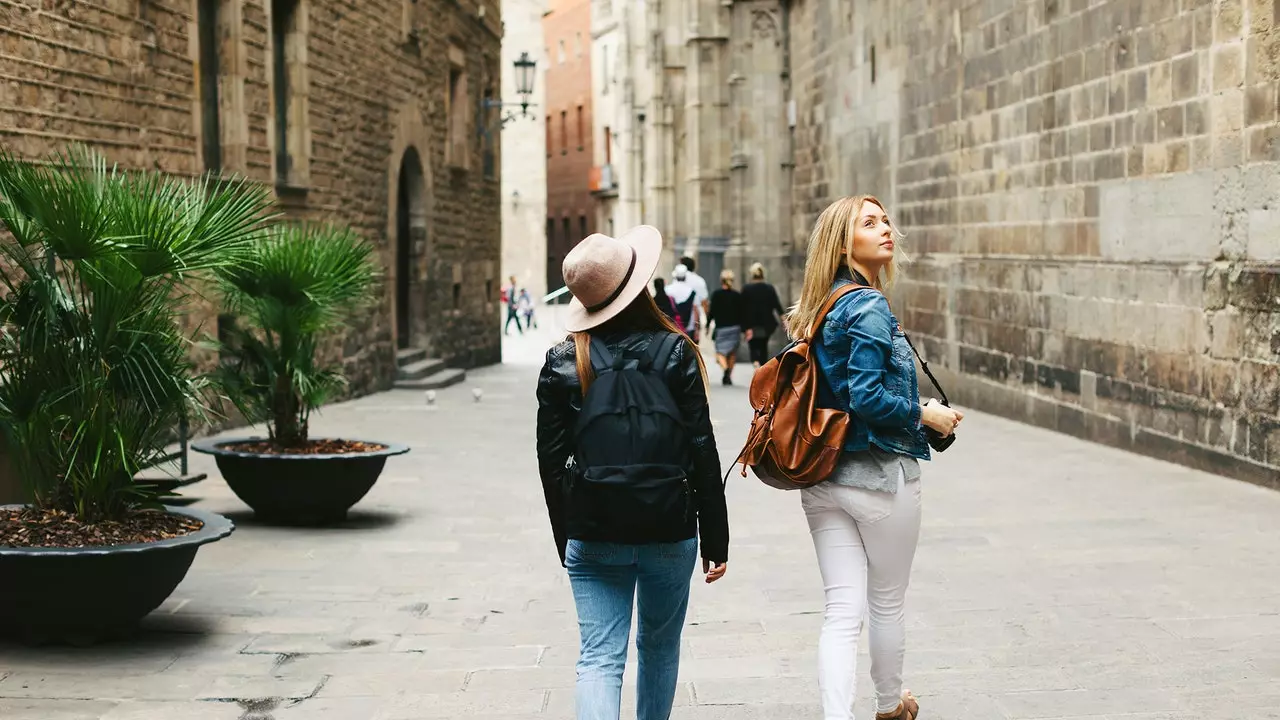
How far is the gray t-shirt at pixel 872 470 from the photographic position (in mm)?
4566

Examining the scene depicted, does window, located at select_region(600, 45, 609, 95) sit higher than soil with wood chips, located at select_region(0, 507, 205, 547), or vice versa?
window, located at select_region(600, 45, 609, 95)

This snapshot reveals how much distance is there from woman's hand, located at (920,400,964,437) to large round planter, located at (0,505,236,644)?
2.86 metres

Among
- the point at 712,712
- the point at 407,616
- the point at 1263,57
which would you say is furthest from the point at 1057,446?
the point at 712,712

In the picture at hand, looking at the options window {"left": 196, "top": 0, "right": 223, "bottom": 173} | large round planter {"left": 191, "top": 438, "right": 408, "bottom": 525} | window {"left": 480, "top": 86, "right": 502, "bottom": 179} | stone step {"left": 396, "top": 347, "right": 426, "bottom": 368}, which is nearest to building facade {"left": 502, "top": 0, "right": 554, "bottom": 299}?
window {"left": 480, "top": 86, "right": 502, "bottom": 179}

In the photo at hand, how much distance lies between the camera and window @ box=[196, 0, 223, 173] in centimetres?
1475

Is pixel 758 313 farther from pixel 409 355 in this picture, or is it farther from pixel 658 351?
pixel 658 351

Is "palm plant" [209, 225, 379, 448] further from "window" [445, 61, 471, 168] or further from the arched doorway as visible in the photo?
"window" [445, 61, 471, 168]

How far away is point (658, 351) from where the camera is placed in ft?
13.9

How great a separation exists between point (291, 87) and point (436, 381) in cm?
582

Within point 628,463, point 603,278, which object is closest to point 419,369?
point 603,278

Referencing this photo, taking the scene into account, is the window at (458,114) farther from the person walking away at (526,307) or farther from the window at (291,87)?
the person walking away at (526,307)

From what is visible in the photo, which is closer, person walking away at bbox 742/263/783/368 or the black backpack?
the black backpack

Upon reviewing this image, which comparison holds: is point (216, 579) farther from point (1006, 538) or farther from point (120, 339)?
point (1006, 538)

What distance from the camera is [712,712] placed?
5.36 metres
